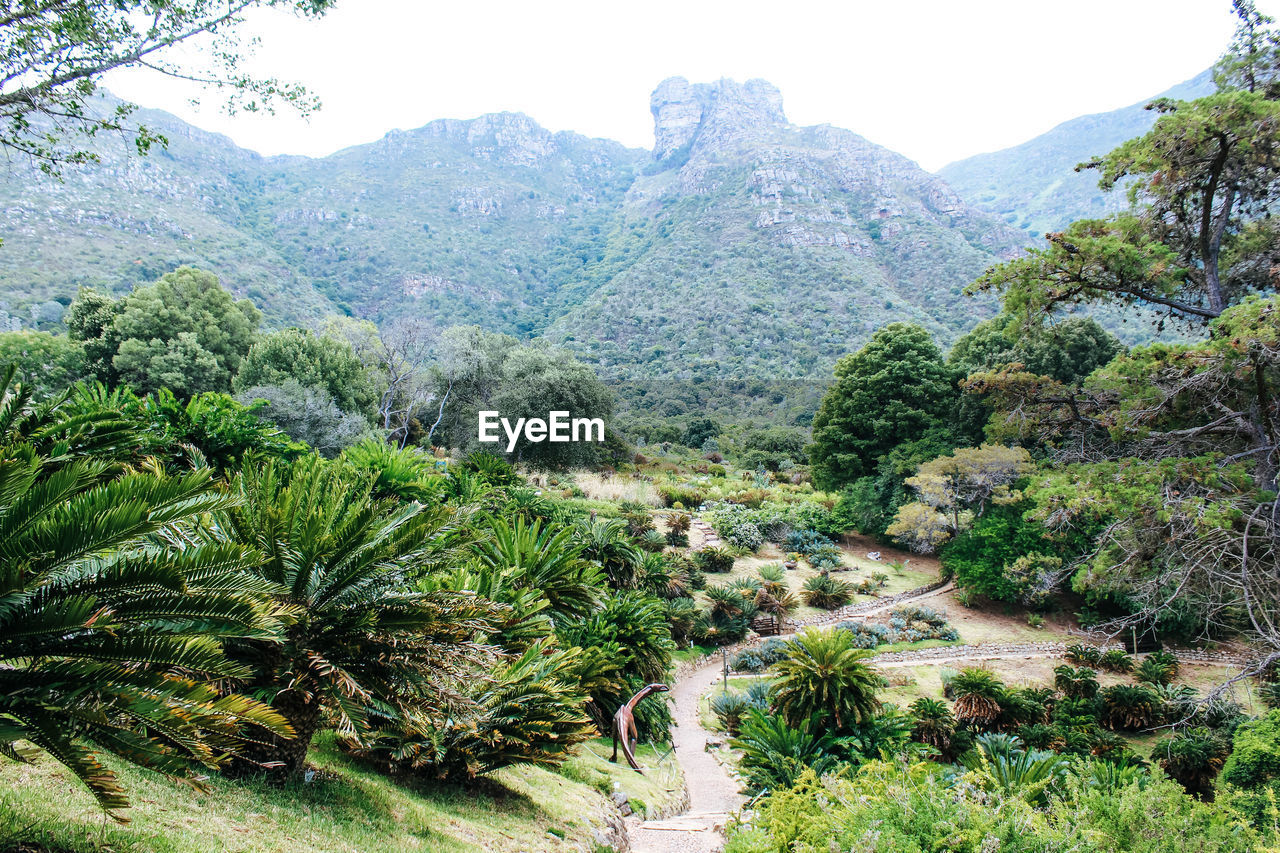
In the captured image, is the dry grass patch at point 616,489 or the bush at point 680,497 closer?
the dry grass patch at point 616,489

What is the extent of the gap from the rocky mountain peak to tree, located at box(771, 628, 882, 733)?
109032 millimetres

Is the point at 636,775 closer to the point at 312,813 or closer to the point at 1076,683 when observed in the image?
the point at 312,813

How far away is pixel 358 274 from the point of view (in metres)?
70.6

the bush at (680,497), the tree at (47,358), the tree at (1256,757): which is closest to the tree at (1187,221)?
the tree at (1256,757)

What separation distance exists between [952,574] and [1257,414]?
45.5ft

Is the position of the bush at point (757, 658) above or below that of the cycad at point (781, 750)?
below

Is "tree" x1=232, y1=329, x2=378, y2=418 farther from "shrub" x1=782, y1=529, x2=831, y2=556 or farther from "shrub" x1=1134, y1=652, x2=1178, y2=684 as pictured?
"shrub" x1=1134, y1=652, x2=1178, y2=684

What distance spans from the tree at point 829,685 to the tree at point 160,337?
26454 mm

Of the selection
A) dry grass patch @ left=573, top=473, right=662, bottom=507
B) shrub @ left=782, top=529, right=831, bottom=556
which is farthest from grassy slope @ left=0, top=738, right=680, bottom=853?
dry grass patch @ left=573, top=473, right=662, bottom=507

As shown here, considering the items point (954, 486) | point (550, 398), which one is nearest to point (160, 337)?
point (550, 398)

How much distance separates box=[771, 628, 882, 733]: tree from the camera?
33.9ft

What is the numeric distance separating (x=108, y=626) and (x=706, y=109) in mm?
130905

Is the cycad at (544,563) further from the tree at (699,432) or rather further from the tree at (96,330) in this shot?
the tree at (699,432)

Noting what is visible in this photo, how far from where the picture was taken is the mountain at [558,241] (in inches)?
1989
